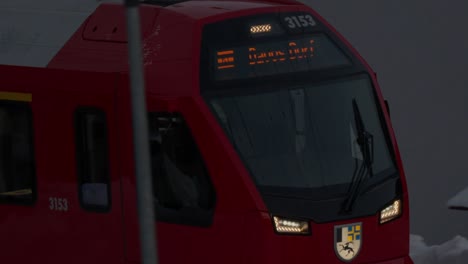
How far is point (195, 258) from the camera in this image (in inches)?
517

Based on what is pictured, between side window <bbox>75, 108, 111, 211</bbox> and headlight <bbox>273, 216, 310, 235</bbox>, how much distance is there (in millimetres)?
1496

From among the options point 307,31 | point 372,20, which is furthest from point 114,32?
point 372,20

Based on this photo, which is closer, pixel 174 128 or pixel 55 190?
pixel 174 128

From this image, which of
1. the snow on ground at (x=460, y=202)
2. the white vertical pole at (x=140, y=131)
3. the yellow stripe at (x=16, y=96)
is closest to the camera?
the white vertical pole at (x=140, y=131)

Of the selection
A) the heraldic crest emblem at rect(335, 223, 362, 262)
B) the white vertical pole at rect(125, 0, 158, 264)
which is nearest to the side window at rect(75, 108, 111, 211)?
the heraldic crest emblem at rect(335, 223, 362, 262)

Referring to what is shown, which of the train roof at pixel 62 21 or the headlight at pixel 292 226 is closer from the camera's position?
the headlight at pixel 292 226

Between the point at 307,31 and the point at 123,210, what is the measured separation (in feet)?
6.77

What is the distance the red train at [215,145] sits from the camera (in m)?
13.0

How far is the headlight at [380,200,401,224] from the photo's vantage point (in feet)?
44.2

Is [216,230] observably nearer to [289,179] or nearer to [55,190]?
[289,179]

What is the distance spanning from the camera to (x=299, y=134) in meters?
13.3

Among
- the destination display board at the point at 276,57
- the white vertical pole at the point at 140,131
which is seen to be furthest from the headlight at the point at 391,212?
the white vertical pole at the point at 140,131

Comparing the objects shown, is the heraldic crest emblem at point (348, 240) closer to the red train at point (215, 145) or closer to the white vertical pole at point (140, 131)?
the red train at point (215, 145)

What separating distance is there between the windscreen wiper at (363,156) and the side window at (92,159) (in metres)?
1.95
